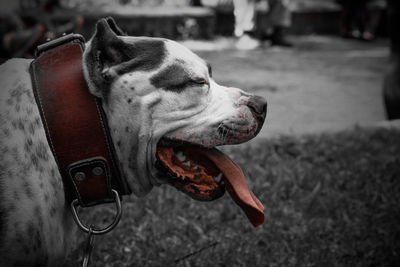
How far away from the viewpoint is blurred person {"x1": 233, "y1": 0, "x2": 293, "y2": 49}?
460 inches

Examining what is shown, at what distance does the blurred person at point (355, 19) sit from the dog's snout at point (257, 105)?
557 inches

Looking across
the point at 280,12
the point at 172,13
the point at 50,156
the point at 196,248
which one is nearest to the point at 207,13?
the point at 172,13

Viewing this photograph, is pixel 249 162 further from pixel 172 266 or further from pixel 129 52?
pixel 129 52

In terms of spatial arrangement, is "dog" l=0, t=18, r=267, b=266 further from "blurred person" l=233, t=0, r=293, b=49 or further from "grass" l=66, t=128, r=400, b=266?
"blurred person" l=233, t=0, r=293, b=49

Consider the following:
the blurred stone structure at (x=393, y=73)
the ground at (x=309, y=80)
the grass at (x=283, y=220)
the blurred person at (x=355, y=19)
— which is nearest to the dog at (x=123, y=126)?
the grass at (x=283, y=220)

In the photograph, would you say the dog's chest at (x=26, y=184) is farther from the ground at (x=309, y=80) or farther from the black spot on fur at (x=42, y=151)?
the ground at (x=309, y=80)

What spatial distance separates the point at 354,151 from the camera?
155 inches

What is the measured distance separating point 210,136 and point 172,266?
1164mm

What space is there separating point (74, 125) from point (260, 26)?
1321 cm

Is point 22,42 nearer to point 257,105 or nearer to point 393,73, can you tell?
point 257,105

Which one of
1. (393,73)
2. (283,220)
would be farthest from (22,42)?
(393,73)

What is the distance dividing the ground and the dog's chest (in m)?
3.01

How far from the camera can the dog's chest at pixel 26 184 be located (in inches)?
52.4

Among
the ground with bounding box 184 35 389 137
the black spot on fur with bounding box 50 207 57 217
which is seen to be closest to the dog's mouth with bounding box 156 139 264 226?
the black spot on fur with bounding box 50 207 57 217
